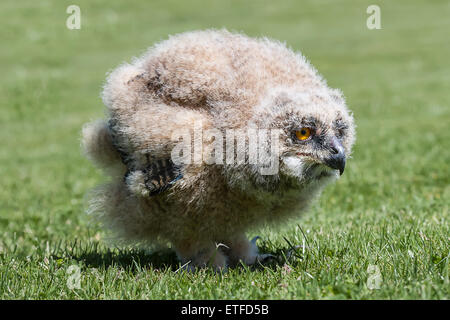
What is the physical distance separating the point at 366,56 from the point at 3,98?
44.8 feet

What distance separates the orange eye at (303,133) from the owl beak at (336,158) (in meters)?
0.17

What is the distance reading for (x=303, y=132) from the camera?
3.96m

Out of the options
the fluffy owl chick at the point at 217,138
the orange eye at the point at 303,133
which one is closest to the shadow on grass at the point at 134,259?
the fluffy owl chick at the point at 217,138

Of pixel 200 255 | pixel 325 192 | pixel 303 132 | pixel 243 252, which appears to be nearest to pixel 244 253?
pixel 243 252

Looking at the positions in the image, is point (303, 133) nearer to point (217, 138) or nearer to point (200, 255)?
→ point (217, 138)

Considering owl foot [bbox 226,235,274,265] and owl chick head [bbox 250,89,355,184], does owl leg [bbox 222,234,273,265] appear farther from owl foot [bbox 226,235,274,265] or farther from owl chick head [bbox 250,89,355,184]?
owl chick head [bbox 250,89,355,184]

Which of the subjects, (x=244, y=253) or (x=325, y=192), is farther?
(x=325, y=192)

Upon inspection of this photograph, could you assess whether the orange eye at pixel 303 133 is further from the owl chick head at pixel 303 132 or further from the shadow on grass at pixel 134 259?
the shadow on grass at pixel 134 259

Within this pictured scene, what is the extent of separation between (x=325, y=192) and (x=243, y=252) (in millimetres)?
2993

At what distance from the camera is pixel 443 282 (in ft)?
11.4

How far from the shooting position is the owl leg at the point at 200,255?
15.0 feet

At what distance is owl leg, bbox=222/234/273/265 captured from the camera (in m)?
4.89

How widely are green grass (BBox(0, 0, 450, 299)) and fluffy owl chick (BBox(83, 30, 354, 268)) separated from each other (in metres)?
0.38
